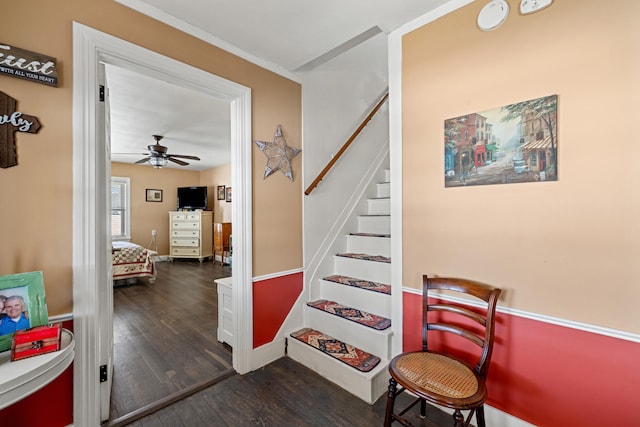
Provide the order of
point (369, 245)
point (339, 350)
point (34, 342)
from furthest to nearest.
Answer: point (369, 245), point (339, 350), point (34, 342)

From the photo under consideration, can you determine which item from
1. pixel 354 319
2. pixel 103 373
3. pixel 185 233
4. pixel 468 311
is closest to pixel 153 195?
pixel 185 233

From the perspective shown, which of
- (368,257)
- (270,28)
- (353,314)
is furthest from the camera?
(368,257)

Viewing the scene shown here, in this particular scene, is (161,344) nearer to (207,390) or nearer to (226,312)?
(226,312)

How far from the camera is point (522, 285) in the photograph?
1499 mm

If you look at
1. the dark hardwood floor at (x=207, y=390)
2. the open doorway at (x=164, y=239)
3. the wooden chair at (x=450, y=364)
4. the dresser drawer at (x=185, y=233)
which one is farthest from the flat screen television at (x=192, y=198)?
the wooden chair at (x=450, y=364)

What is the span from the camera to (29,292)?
116 cm

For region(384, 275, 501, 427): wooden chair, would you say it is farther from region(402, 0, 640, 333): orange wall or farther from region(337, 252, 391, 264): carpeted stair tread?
region(337, 252, 391, 264): carpeted stair tread

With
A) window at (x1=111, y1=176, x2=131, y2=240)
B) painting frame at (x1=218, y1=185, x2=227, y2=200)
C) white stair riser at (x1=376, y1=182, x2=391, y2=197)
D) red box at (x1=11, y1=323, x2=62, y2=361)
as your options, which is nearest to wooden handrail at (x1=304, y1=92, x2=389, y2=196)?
white stair riser at (x1=376, y1=182, x2=391, y2=197)

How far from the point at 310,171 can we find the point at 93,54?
5.68 feet

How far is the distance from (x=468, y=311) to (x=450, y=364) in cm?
31

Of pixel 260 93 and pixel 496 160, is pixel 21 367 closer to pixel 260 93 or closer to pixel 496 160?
pixel 260 93

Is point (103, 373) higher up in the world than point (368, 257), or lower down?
lower down

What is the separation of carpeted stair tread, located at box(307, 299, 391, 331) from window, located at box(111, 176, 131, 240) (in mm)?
6202

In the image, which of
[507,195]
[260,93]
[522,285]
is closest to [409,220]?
[507,195]
